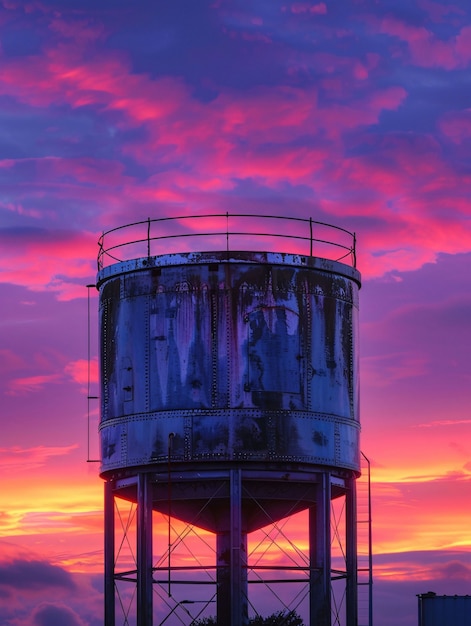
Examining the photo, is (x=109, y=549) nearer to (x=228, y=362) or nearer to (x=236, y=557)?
(x=236, y=557)

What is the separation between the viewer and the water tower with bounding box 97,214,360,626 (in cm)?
4228

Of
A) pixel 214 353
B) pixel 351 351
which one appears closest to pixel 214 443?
pixel 214 353

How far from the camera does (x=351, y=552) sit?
4512 cm

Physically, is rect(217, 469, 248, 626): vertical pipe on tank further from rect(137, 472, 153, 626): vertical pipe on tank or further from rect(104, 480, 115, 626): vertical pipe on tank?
rect(104, 480, 115, 626): vertical pipe on tank

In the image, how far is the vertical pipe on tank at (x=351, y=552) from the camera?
44.5 meters

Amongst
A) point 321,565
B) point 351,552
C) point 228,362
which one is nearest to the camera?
point 228,362

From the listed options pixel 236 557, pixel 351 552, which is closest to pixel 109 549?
pixel 236 557

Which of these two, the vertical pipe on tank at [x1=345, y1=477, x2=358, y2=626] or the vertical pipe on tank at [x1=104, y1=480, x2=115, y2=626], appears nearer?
the vertical pipe on tank at [x1=345, y1=477, x2=358, y2=626]

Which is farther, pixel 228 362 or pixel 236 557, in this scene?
pixel 228 362

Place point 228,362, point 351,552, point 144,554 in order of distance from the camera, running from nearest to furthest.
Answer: point 228,362 → point 144,554 → point 351,552

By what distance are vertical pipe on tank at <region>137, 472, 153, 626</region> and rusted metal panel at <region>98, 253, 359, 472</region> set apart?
3.23 ft

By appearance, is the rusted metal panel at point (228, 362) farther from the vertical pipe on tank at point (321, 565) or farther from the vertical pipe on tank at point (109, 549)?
the vertical pipe on tank at point (109, 549)

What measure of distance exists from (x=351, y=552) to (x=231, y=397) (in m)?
6.56

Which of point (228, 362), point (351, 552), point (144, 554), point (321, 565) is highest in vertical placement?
point (228, 362)
